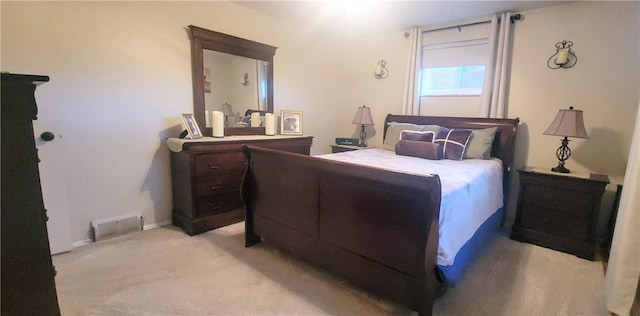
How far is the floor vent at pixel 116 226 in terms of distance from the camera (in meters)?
2.50

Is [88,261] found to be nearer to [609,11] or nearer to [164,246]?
[164,246]

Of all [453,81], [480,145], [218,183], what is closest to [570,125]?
[480,145]

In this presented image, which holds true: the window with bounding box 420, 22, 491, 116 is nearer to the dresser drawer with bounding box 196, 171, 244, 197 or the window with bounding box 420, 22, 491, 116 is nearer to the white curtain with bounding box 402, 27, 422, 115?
the white curtain with bounding box 402, 27, 422, 115

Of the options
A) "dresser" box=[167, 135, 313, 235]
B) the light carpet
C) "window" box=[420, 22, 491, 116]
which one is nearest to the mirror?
"dresser" box=[167, 135, 313, 235]

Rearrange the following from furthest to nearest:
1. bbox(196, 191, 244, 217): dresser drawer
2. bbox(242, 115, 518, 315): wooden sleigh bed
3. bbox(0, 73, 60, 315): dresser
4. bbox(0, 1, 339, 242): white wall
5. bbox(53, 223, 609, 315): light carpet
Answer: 1. bbox(196, 191, 244, 217): dresser drawer
2. bbox(0, 1, 339, 242): white wall
3. bbox(53, 223, 609, 315): light carpet
4. bbox(242, 115, 518, 315): wooden sleigh bed
5. bbox(0, 73, 60, 315): dresser

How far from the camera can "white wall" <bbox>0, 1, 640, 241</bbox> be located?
221cm

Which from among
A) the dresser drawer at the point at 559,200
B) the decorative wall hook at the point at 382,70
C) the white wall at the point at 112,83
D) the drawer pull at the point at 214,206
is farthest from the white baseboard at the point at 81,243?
the dresser drawer at the point at 559,200

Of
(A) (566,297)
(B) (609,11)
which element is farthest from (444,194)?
(B) (609,11)

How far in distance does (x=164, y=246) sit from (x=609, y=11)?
451cm

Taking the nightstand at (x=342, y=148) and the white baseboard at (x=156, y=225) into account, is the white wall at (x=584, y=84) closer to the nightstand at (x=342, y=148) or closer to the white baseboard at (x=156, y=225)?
the nightstand at (x=342, y=148)

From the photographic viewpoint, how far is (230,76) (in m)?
3.23

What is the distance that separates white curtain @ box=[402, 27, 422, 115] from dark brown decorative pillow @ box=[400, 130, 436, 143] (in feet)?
2.37

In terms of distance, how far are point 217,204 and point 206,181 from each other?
0.27 m

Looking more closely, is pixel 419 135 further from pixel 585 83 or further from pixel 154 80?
pixel 154 80
